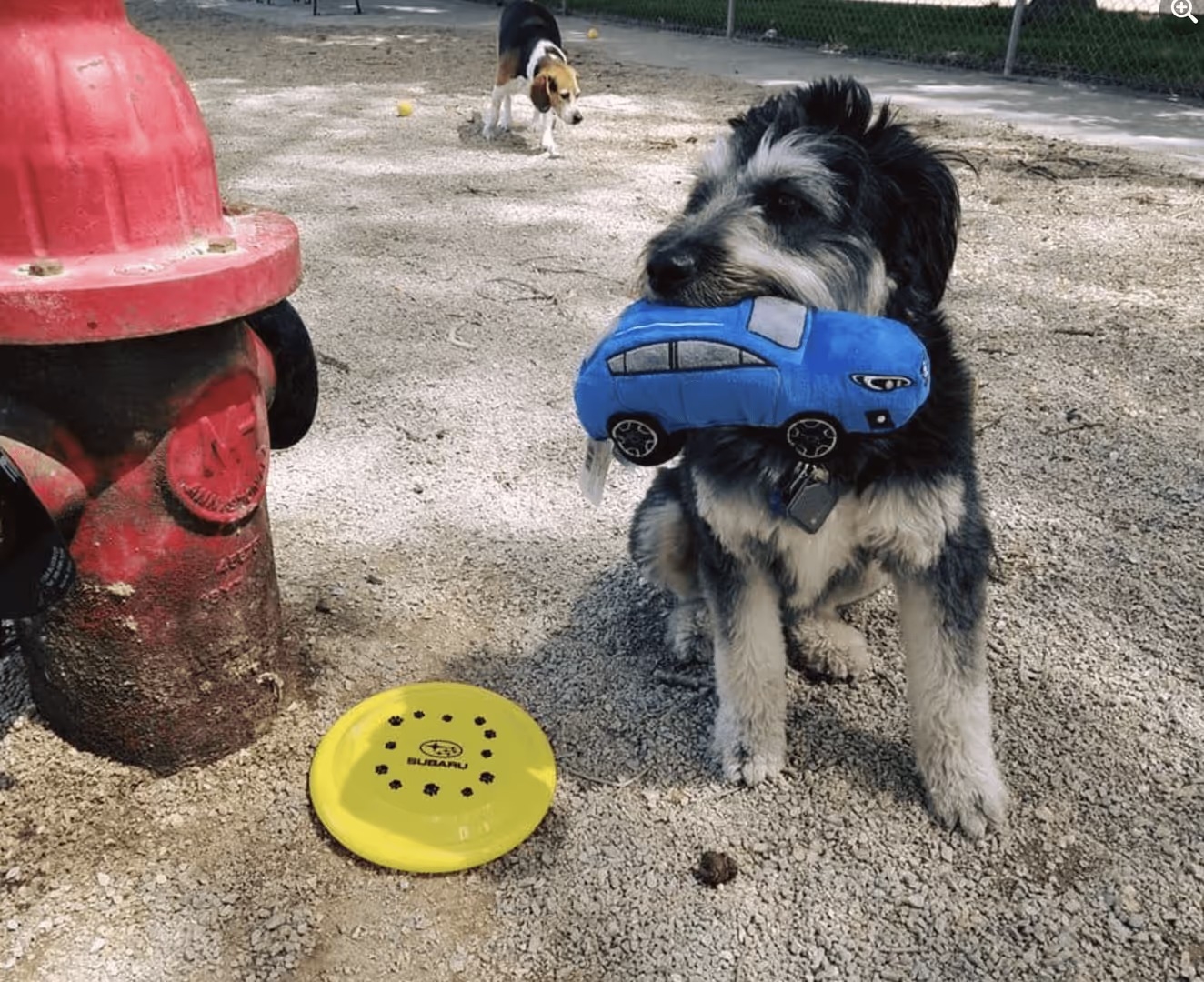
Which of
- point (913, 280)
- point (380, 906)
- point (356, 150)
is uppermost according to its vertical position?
point (913, 280)

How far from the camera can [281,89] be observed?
1193cm

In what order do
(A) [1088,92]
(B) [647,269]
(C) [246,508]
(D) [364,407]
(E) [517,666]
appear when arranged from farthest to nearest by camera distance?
(A) [1088,92], (D) [364,407], (E) [517,666], (C) [246,508], (B) [647,269]

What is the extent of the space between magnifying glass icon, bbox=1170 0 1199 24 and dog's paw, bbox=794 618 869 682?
16.2 metres

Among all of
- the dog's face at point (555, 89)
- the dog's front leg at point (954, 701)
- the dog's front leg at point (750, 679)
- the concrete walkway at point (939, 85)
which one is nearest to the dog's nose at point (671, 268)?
the dog's front leg at point (750, 679)

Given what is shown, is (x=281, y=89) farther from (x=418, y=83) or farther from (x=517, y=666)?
(x=517, y=666)

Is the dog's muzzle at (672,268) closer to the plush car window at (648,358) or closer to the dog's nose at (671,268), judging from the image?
the dog's nose at (671,268)

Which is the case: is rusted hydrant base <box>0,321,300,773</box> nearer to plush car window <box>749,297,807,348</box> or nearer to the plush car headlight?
plush car window <box>749,297,807,348</box>

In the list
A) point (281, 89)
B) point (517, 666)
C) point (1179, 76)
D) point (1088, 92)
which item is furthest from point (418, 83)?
point (517, 666)

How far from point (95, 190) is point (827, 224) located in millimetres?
1576

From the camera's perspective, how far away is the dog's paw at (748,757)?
111 inches

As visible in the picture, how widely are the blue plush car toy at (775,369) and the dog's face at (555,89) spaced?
755cm

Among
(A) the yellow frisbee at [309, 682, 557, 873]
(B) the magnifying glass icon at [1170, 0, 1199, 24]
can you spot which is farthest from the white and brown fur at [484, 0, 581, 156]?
(B) the magnifying glass icon at [1170, 0, 1199, 24]

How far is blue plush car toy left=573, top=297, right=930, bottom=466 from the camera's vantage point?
7.17 feet

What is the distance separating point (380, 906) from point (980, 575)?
165 cm
